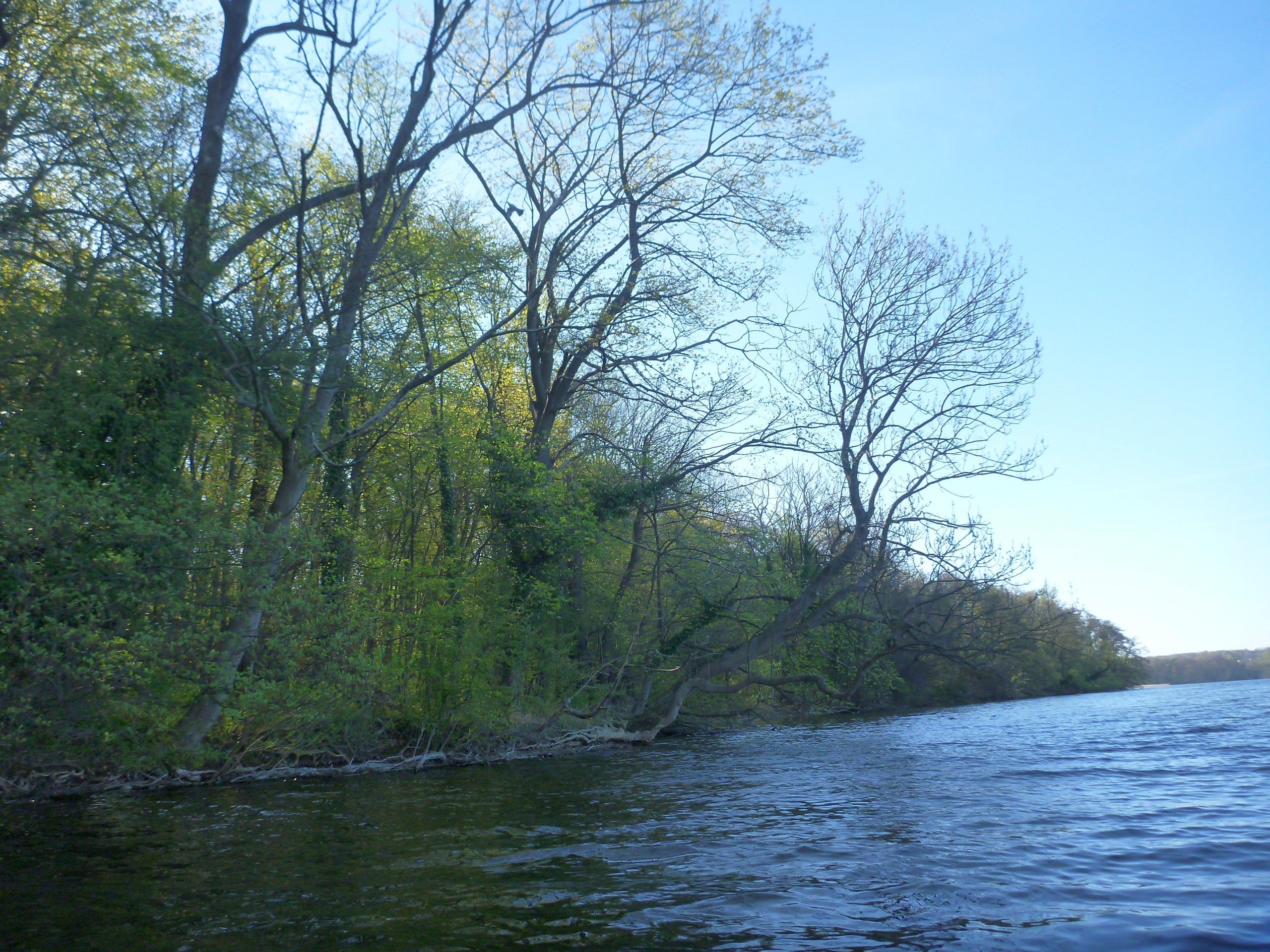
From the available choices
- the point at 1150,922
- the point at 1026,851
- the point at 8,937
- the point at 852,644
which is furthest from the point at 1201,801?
the point at 852,644

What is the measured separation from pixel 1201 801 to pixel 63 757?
14.2 metres

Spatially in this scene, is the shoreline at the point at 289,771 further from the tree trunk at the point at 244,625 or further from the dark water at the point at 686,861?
the tree trunk at the point at 244,625

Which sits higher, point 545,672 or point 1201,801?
point 545,672

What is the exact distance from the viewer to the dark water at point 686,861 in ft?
19.0

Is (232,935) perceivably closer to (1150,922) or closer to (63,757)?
(1150,922)

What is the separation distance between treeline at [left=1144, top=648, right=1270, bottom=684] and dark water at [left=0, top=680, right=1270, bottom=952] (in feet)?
149

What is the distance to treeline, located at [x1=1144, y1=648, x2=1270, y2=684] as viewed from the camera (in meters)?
53.0

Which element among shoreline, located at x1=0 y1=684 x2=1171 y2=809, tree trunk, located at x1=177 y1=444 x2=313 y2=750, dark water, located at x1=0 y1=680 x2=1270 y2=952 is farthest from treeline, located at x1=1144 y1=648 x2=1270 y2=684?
tree trunk, located at x1=177 y1=444 x2=313 y2=750

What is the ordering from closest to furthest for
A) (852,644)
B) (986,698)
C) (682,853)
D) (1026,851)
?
(1026,851) < (682,853) < (852,644) < (986,698)

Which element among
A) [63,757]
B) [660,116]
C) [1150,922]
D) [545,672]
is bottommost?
[1150,922]

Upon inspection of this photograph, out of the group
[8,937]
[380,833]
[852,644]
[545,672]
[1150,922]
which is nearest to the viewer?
[1150,922]

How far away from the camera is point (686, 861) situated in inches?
308

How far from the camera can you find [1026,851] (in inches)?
299

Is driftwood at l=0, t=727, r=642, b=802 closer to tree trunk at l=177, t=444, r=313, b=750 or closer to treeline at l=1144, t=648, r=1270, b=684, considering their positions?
tree trunk at l=177, t=444, r=313, b=750
